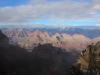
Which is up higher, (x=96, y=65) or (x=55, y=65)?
(x=96, y=65)

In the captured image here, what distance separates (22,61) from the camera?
16362 centimetres

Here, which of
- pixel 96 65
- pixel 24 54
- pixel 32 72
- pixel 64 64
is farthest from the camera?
pixel 64 64

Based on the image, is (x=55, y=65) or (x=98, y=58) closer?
(x=98, y=58)

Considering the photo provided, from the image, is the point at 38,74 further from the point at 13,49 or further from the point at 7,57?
the point at 13,49

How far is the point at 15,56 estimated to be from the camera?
16762 cm

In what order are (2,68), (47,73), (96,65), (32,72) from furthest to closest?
(47,73)
(32,72)
(2,68)
(96,65)

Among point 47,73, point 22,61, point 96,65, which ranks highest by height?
point 96,65

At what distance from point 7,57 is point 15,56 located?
1271 cm

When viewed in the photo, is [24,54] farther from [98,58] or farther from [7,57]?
[98,58]

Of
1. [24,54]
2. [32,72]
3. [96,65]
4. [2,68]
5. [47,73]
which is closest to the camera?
[96,65]

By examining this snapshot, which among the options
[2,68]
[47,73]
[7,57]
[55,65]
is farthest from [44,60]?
[2,68]

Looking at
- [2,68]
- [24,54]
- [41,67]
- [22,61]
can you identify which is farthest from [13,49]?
[2,68]

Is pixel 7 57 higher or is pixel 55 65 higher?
pixel 7 57

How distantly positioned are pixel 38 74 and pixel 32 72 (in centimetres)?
526
